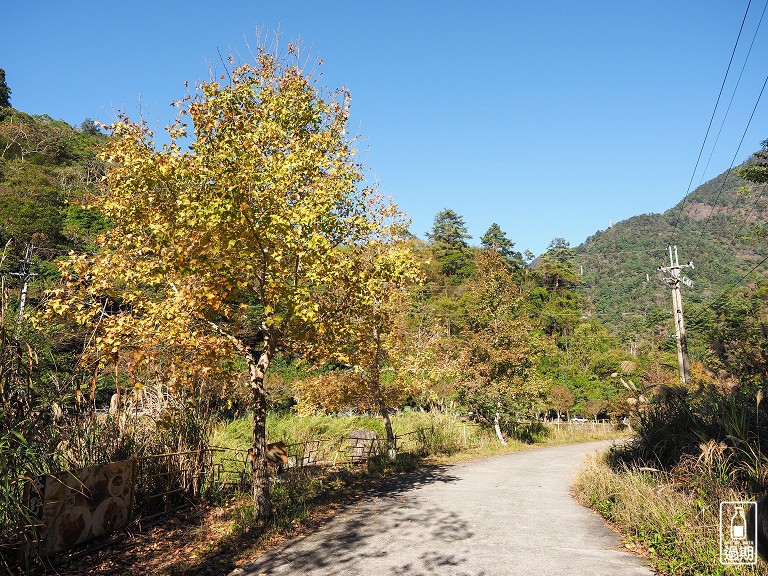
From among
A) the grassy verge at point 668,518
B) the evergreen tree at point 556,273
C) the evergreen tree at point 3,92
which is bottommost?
the grassy verge at point 668,518

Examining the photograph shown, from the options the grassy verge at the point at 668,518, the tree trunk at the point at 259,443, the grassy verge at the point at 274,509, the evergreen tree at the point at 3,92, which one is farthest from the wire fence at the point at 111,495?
the evergreen tree at the point at 3,92

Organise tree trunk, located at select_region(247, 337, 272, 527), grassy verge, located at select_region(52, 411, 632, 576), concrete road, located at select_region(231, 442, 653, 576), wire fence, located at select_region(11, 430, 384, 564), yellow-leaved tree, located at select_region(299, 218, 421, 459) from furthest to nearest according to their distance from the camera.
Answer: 1. yellow-leaved tree, located at select_region(299, 218, 421, 459)
2. tree trunk, located at select_region(247, 337, 272, 527)
3. grassy verge, located at select_region(52, 411, 632, 576)
4. concrete road, located at select_region(231, 442, 653, 576)
5. wire fence, located at select_region(11, 430, 384, 564)

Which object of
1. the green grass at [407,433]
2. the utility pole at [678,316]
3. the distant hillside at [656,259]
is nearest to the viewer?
the green grass at [407,433]

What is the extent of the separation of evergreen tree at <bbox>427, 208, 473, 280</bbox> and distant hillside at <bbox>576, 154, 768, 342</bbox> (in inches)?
698

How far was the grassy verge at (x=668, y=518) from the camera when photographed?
19.3 feet

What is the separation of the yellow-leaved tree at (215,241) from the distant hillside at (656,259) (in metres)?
47.5

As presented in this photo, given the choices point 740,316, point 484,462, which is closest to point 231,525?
point 484,462

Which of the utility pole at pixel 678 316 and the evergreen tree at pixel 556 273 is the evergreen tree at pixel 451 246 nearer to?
the evergreen tree at pixel 556 273

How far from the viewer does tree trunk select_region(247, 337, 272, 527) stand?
27.6 ft

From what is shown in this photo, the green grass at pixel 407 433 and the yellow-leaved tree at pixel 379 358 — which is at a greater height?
the yellow-leaved tree at pixel 379 358

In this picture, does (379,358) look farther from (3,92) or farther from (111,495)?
(3,92)

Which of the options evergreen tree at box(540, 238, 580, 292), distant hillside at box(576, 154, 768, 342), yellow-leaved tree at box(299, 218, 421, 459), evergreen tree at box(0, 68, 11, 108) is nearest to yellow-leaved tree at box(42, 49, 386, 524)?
yellow-leaved tree at box(299, 218, 421, 459)

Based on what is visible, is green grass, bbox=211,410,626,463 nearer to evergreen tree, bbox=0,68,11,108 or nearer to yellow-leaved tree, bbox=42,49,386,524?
yellow-leaved tree, bbox=42,49,386,524

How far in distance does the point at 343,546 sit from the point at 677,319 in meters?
23.7
